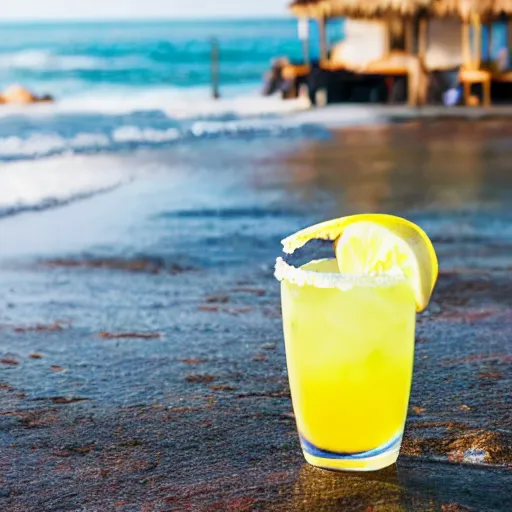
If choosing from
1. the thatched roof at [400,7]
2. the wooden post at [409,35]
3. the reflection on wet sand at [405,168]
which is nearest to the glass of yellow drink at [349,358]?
the reflection on wet sand at [405,168]

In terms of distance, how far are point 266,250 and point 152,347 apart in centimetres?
228

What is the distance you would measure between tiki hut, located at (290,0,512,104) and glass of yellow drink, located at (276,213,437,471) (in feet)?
61.4

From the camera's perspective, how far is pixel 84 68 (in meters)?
64.2

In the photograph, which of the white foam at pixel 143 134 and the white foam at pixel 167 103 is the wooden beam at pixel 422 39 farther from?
the white foam at pixel 143 134

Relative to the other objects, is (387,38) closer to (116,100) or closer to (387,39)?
(387,39)

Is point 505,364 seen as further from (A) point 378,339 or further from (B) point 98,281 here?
(B) point 98,281

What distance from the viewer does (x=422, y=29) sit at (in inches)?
959

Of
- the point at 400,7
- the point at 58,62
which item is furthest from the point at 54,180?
the point at 58,62

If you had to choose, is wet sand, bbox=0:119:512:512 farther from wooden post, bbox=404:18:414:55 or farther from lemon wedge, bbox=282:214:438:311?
wooden post, bbox=404:18:414:55

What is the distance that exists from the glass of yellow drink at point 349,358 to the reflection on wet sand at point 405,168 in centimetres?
550

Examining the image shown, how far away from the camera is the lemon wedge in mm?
2334

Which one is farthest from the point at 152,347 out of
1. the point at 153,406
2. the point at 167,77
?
the point at 167,77

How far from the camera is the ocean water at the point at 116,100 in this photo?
11602 millimetres

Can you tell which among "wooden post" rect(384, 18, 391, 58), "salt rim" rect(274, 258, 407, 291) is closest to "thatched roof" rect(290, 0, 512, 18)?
"wooden post" rect(384, 18, 391, 58)
